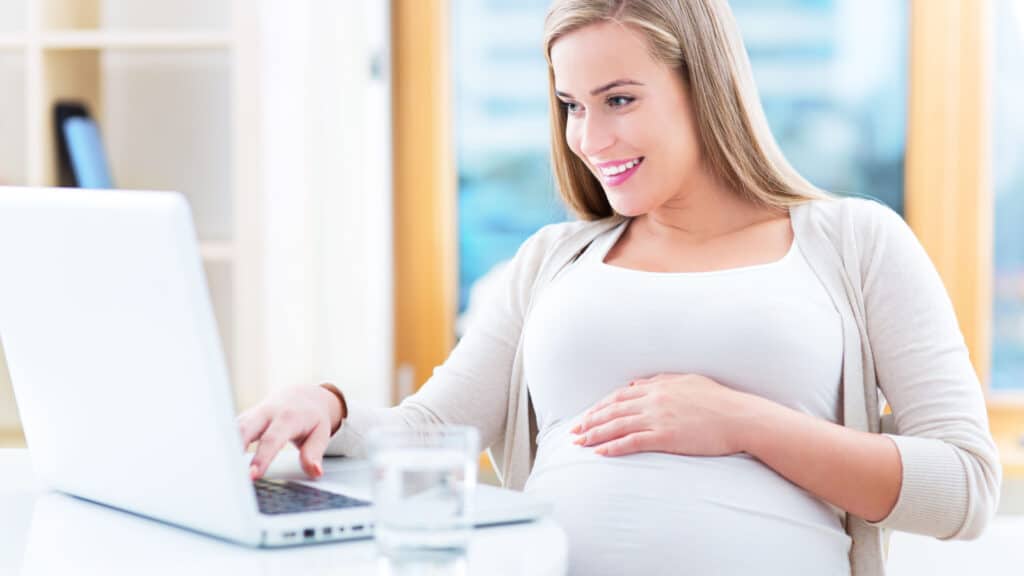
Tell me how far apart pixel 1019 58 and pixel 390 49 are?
1168 mm

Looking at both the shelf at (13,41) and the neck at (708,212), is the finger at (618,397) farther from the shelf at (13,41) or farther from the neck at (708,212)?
the shelf at (13,41)

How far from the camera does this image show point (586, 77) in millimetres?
1436

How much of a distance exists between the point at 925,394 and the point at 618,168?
0.41 metres

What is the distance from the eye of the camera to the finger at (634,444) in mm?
1253

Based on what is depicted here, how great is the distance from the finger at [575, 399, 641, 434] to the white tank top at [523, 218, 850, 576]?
1.1 inches

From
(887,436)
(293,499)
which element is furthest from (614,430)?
(293,499)

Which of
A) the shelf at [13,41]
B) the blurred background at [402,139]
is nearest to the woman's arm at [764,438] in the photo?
the blurred background at [402,139]

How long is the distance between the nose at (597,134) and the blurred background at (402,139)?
3.16 feet

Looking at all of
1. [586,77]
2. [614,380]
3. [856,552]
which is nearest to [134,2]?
[586,77]

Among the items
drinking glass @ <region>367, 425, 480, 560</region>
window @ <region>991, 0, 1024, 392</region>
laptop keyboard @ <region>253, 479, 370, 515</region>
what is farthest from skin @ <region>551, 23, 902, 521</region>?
window @ <region>991, 0, 1024, 392</region>

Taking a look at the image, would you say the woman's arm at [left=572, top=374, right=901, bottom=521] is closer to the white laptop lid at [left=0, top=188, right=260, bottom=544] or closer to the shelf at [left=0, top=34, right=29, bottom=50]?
the white laptop lid at [left=0, top=188, right=260, bottom=544]

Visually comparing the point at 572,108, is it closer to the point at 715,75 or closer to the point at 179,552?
the point at 715,75

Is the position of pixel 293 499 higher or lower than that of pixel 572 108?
lower

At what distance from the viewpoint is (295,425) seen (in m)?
1.21
